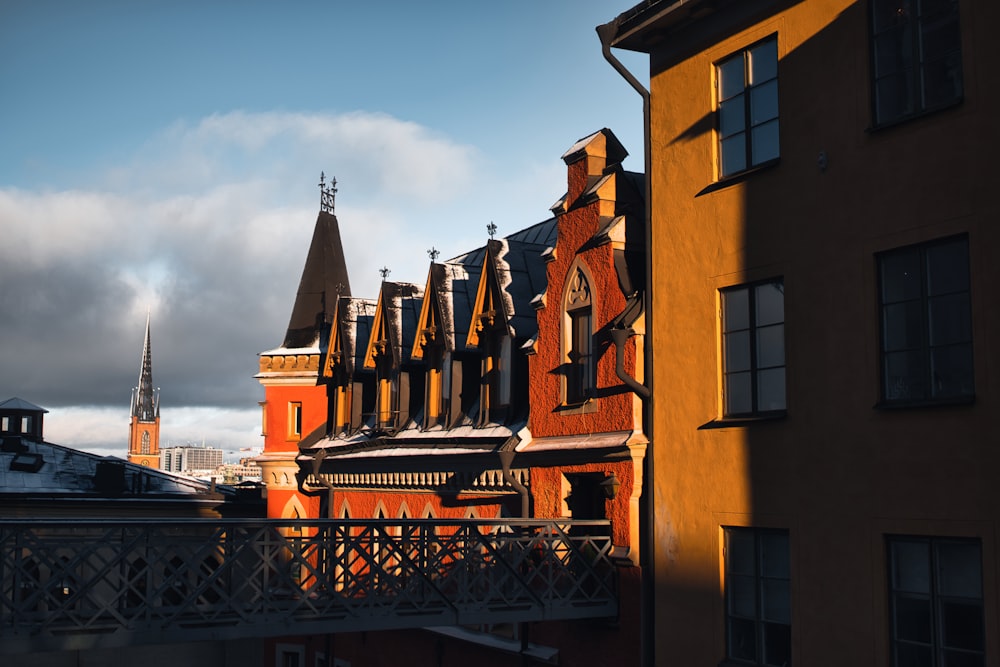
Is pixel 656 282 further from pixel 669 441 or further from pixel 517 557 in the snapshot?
pixel 517 557

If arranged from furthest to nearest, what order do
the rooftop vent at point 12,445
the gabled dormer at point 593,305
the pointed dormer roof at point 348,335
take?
1. the rooftop vent at point 12,445
2. the pointed dormer roof at point 348,335
3. the gabled dormer at point 593,305

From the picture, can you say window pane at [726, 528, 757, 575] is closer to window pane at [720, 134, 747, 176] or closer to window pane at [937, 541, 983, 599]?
window pane at [937, 541, 983, 599]

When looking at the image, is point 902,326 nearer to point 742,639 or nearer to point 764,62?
point 764,62

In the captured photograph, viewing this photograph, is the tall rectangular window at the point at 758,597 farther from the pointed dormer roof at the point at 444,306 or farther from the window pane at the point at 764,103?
the pointed dormer roof at the point at 444,306

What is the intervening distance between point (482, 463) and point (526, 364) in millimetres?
1970

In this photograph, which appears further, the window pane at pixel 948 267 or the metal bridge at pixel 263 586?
the metal bridge at pixel 263 586

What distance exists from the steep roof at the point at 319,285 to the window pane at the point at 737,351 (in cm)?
1960

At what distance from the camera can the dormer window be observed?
17.7m

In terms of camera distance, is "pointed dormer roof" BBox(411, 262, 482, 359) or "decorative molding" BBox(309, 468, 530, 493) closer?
"decorative molding" BBox(309, 468, 530, 493)

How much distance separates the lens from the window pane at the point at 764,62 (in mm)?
14391

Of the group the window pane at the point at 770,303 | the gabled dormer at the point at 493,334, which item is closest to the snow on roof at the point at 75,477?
the gabled dormer at the point at 493,334

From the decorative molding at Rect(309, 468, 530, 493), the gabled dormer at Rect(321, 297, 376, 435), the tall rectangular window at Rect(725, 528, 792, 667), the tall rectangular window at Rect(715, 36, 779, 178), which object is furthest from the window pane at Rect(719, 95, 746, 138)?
the gabled dormer at Rect(321, 297, 376, 435)

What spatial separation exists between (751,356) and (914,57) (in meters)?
4.12

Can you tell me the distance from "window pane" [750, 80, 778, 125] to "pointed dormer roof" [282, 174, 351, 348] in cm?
1890
